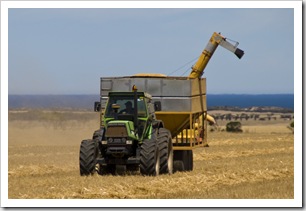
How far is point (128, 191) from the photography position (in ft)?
Result: 46.1

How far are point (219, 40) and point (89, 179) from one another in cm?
930

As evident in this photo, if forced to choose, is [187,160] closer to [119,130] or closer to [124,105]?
[124,105]

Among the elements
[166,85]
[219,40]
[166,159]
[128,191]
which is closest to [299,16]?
[128,191]

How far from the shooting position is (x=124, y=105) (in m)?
17.6

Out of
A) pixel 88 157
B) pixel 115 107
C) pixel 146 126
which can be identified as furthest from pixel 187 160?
pixel 88 157

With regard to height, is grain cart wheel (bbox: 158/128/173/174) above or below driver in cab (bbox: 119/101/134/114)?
below

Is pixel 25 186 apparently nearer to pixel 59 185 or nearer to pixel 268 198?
pixel 59 185

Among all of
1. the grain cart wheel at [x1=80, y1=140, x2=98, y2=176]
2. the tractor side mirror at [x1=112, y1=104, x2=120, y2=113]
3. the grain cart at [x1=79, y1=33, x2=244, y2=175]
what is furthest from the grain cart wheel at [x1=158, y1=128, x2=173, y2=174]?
the grain cart wheel at [x1=80, y1=140, x2=98, y2=176]

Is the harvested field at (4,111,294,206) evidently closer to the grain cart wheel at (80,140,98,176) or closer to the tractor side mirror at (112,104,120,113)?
the grain cart wheel at (80,140,98,176)

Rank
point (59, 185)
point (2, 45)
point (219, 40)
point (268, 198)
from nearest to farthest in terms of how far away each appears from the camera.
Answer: point (2, 45) < point (268, 198) < point (59, 185) < point (219, 40)

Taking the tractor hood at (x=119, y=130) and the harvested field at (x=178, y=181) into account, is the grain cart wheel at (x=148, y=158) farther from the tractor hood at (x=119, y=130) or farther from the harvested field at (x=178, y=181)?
the tractor hood at (x=119, y=130)

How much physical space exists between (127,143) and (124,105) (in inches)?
45.1

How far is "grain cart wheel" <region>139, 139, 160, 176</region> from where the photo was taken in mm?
16594

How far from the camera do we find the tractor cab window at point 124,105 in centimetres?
1755
